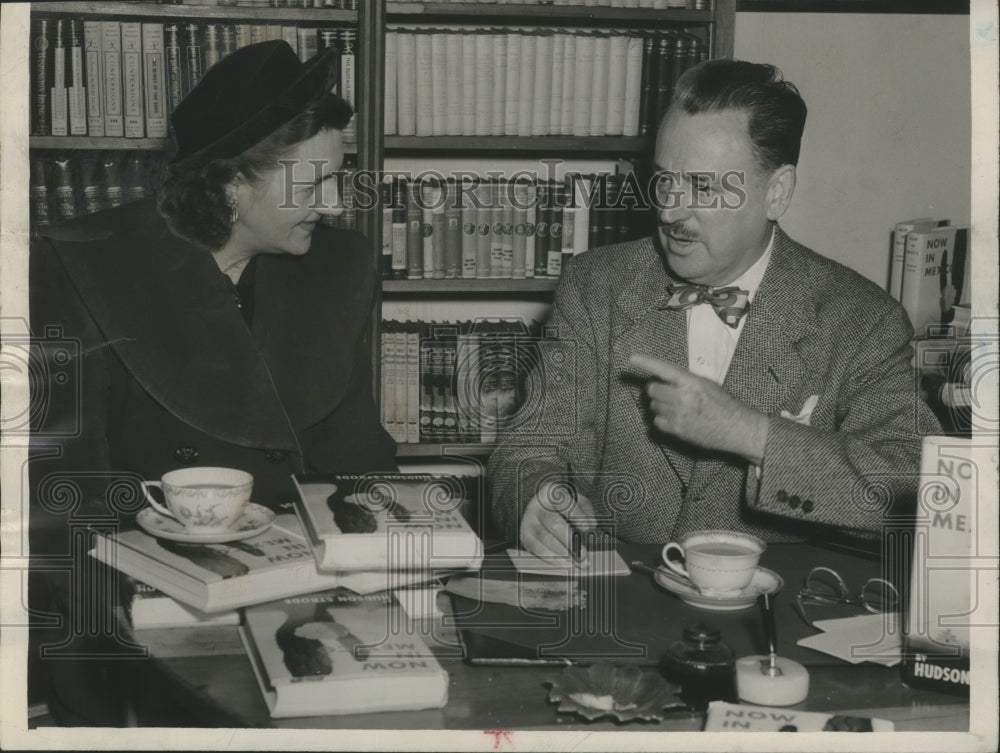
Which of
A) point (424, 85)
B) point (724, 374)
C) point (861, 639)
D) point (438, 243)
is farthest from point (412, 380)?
point (861, 639)

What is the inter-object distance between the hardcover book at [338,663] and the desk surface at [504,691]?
0.02 meters

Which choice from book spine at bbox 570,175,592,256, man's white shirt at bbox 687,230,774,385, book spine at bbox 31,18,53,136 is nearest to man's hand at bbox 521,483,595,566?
man's white shirt at bbox 687,230,774,385

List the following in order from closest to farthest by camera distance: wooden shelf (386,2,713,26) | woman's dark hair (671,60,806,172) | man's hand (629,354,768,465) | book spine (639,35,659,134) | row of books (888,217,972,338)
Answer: man's hand (629,354,768,465), woman's dark hair (671,60,806,172), wooden shelf (386,2,713,26), book spine (639,35,659,134), row of books (888,217,972,338)

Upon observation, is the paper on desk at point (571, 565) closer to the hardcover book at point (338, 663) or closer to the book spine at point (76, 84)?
the hardcover book at point (338, 663)

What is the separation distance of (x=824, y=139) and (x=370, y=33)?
4.17 feet

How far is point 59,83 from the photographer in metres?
2.57

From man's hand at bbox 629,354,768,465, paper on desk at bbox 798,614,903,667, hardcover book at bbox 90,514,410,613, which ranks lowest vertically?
paper on desk at bbox 798,614,903,667

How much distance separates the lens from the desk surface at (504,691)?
112cm

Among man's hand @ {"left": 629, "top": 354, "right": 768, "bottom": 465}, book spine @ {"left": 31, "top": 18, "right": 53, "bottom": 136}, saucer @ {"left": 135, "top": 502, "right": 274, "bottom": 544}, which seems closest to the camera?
saucer @ {"left": 135, "top": 502, "right": 274, "bottom": 544}

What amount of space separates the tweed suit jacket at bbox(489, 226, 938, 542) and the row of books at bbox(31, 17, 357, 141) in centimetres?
100

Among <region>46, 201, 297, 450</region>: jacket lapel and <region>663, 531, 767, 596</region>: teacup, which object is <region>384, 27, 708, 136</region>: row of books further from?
<region>663, 531, 767, 596</region>: teacup

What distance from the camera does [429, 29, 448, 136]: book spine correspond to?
8.71 ft

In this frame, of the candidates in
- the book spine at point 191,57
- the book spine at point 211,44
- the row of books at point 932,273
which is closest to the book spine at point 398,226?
the book spine at point 211,44

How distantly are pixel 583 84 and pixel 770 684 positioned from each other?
74.4 inches
